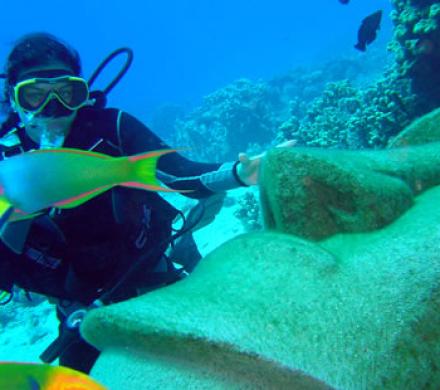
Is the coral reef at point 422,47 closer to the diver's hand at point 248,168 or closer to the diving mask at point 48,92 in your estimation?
the diver's hand at point 248,168

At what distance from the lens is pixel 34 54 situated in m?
2.82

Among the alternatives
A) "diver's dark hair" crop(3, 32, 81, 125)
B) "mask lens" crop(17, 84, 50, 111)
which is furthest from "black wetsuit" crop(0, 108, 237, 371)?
"diver's dark hair" crop(3, 32, 81, 125)

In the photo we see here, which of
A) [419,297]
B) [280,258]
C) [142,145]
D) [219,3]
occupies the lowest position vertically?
[419,297]

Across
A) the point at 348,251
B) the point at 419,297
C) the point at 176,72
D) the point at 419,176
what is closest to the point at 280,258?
the point at 348,251

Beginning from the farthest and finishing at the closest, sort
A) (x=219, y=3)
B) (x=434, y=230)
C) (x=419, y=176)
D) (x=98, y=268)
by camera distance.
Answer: (x=219, y=3), (x=98, y=268), (x=419, y=176), (x=434, y=230)

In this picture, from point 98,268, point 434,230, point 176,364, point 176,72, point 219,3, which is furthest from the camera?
point 219,3

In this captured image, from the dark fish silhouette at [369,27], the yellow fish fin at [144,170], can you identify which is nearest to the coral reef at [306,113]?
the yellow fish fin at [144,170]

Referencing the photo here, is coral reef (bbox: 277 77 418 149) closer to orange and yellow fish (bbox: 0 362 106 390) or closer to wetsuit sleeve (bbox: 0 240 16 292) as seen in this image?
wetsuit sleeve (bbox: 0 240 16 292)

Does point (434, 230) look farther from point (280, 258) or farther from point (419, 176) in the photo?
point (419, 176)

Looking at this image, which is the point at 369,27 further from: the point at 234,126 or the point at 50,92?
the point at 234,126

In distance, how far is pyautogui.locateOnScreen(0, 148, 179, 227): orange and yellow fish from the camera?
1.21 metres

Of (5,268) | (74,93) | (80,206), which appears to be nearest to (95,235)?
(80,206)

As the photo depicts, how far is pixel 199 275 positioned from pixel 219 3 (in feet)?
445

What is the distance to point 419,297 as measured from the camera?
1.43 metres
